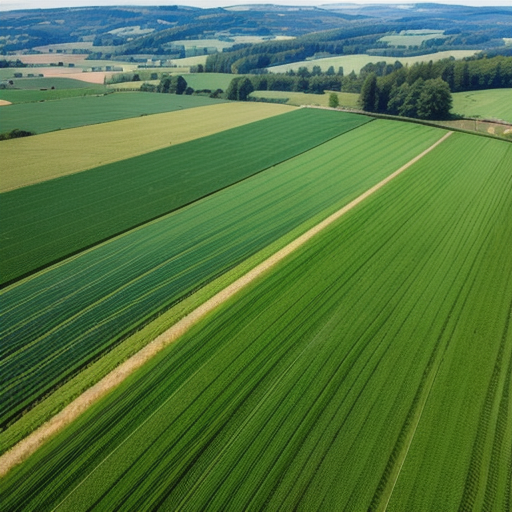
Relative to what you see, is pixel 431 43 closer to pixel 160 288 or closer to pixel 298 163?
pixel 298 163

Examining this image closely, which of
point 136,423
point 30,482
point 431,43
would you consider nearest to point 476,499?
point 136,423

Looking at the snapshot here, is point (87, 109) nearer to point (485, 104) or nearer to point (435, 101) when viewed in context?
point (435, 101)

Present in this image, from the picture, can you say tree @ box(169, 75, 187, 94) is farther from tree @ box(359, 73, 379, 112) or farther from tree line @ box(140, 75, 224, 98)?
tree @ box(359, 73, 379, 112)

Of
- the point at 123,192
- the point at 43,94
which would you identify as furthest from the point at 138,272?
the point at 43,94

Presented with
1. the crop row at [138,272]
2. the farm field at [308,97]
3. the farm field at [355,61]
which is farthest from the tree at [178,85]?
the crop row at [138,272]

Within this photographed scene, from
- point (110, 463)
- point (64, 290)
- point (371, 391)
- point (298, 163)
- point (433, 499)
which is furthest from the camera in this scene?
point (298, 163)

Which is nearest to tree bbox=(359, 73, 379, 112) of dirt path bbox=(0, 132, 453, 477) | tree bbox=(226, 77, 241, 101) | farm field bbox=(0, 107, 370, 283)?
farm field bbox=(0, 107, 370, 283)
